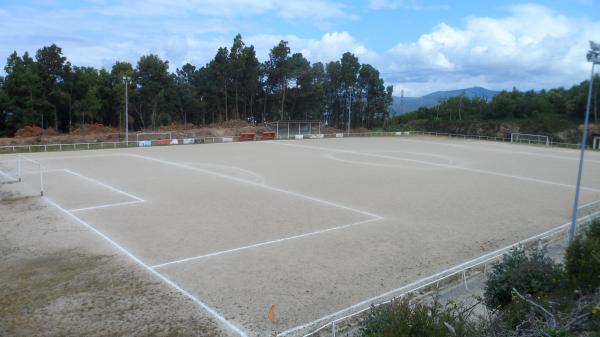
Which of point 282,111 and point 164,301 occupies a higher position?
point 282,111

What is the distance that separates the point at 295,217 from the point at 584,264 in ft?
36.1

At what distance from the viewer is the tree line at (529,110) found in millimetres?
80062

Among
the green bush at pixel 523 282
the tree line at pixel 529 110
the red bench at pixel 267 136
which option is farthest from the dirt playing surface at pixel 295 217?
the tree line at pixel 529 110

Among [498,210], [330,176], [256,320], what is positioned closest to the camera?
[256,320]

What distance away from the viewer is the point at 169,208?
64.1 feet

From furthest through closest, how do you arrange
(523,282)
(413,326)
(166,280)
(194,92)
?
(194,92)
(166,280)
(523,282)
(413,326)

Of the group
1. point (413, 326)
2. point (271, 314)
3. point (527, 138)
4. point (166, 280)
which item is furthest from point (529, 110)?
point (413, 326)

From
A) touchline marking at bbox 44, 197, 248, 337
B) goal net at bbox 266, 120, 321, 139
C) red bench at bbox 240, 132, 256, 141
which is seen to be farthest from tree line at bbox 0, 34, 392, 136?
touchline marking at bbox 44, 197, 248, 337

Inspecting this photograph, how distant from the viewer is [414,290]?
10539 millimetres

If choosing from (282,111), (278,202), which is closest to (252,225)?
(278,202)

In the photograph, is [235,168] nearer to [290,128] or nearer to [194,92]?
[290,128]

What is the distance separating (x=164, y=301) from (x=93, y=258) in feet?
13.5

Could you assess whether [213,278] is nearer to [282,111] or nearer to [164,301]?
[164,301]

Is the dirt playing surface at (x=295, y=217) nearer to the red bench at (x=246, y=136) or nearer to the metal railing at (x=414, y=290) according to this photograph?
the metal railing at (x=414, y=290)
